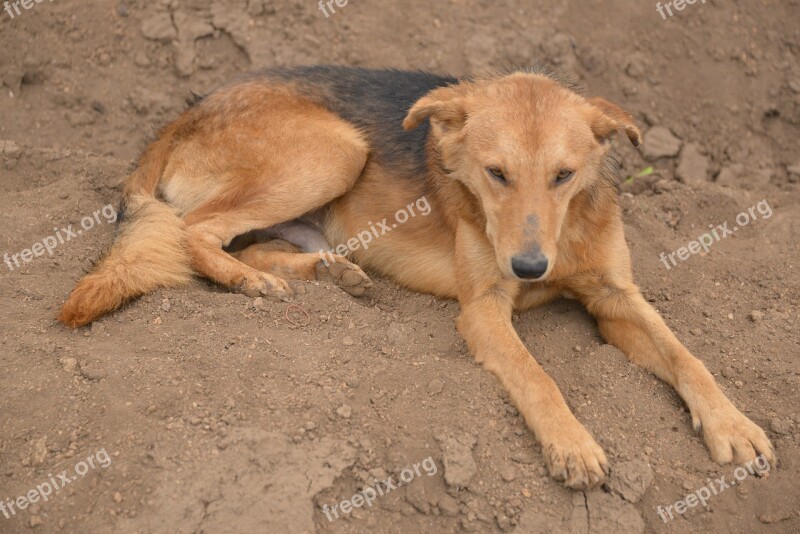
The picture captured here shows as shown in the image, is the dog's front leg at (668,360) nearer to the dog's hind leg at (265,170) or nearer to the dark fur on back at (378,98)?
the dark fur on back at (378,98)

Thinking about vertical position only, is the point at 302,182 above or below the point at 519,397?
above

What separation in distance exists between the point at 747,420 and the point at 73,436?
3.30 m

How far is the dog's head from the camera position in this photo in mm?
3834

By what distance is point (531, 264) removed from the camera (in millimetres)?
3738

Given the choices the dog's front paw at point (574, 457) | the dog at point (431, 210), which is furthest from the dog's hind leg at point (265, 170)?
the dog's front paw at point (574, 457)

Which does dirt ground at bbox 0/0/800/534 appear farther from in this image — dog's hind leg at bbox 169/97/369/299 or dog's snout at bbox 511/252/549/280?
dog's snout at bbox 511/252/549/280

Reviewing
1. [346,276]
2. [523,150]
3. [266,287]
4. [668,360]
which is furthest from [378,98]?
[668,360]

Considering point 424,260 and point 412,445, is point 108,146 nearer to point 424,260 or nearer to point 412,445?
point 424,260

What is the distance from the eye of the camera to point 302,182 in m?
5.19

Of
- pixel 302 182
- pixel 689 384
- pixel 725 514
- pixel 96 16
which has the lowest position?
pixel 725 514

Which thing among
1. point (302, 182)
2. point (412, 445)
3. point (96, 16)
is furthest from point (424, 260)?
point (96, 16)

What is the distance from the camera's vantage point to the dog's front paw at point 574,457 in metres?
3.63

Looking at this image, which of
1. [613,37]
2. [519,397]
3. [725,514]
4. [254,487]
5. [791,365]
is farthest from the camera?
[613,37]

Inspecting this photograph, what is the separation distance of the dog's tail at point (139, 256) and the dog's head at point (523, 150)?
1.65 m
